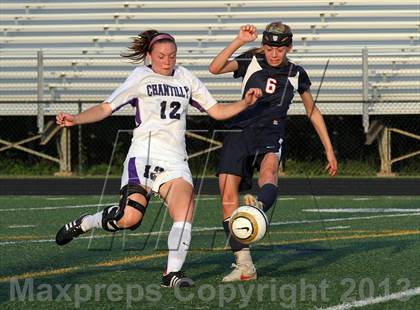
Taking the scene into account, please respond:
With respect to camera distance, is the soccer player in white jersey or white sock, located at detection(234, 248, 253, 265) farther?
white sock, located at detection(234, 248, 253, 265)

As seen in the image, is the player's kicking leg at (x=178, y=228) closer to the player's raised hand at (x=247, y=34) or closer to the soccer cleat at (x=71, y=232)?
the soccer cleat at (x=71, y=232)

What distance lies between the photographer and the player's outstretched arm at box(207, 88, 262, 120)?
7.12 metres

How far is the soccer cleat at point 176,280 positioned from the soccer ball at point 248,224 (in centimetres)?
45

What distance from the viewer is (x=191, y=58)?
21641 millimetres

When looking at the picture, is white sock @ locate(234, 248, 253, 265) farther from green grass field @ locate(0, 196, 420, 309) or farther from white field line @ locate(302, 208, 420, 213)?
white field line @ locate(302, 208, 420, 213)

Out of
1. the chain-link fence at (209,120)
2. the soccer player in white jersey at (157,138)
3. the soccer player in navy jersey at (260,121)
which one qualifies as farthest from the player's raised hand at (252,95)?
the chain-link fence at (209,120)

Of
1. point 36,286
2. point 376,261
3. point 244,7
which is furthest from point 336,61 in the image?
point 36,286

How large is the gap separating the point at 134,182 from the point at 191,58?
1463cm

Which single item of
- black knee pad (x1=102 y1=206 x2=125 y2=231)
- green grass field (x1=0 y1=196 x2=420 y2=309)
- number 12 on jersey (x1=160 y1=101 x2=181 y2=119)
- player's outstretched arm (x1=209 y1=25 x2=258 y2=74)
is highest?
player's outstretched arm (x1=209 y1=25 x2=258 y2=74)

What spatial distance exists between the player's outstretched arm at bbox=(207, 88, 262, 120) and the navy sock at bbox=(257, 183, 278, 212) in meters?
0.60

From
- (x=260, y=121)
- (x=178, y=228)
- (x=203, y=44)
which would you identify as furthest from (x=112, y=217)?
(x=203, y=44)

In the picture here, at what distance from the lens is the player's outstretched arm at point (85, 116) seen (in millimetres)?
6844
